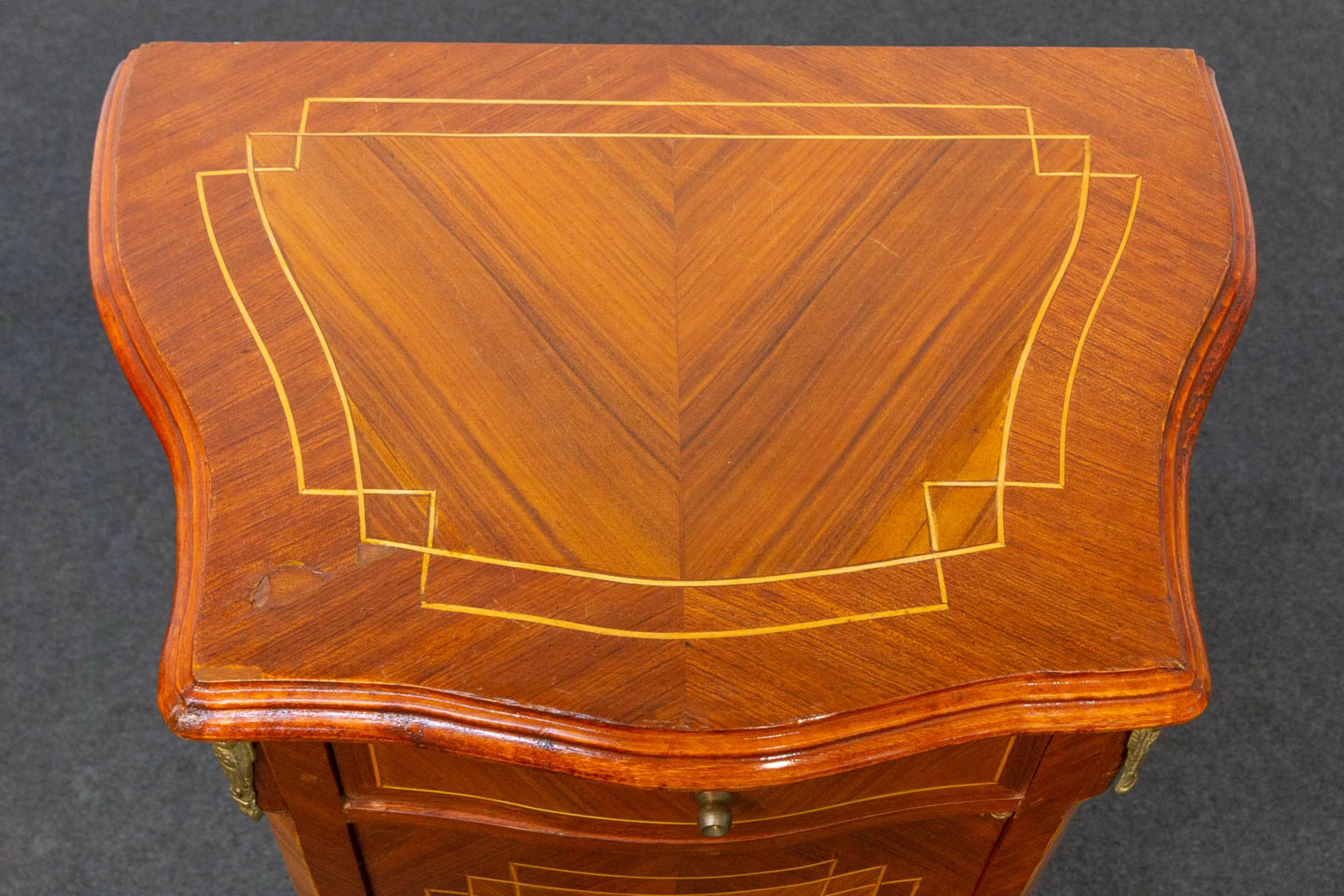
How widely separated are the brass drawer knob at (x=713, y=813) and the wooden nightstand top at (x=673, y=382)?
12cm

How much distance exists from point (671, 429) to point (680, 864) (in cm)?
40

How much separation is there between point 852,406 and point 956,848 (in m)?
0.43

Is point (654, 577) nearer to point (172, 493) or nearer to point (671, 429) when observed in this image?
point (671, 429)

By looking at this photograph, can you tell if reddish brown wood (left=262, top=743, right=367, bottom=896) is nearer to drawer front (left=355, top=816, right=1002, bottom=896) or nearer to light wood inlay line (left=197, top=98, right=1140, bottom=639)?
drawer front (left=355, top=816, right=1002, bottom=896)

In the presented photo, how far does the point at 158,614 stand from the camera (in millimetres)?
1911

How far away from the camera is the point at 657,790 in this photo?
1.17 meters

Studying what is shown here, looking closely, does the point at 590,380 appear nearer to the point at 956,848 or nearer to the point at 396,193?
the point at 396,193

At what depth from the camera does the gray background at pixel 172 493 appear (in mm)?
1793

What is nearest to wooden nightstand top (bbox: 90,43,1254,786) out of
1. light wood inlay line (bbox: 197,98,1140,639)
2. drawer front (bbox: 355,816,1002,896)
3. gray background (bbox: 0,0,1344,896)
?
light wood inlay line (bbox: 197,98,1140,639)

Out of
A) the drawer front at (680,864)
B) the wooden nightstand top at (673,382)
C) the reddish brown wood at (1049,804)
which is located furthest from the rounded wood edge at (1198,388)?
the drawer front at (680,864)

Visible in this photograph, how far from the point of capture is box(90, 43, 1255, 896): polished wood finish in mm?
1062

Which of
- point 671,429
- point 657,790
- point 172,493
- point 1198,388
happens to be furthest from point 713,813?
point 172,493

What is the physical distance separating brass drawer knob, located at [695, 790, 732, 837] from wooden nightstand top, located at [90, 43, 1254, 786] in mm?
119

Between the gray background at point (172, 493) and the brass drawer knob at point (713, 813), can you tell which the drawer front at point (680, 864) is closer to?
the brass drawer knob at point (713, 813)
